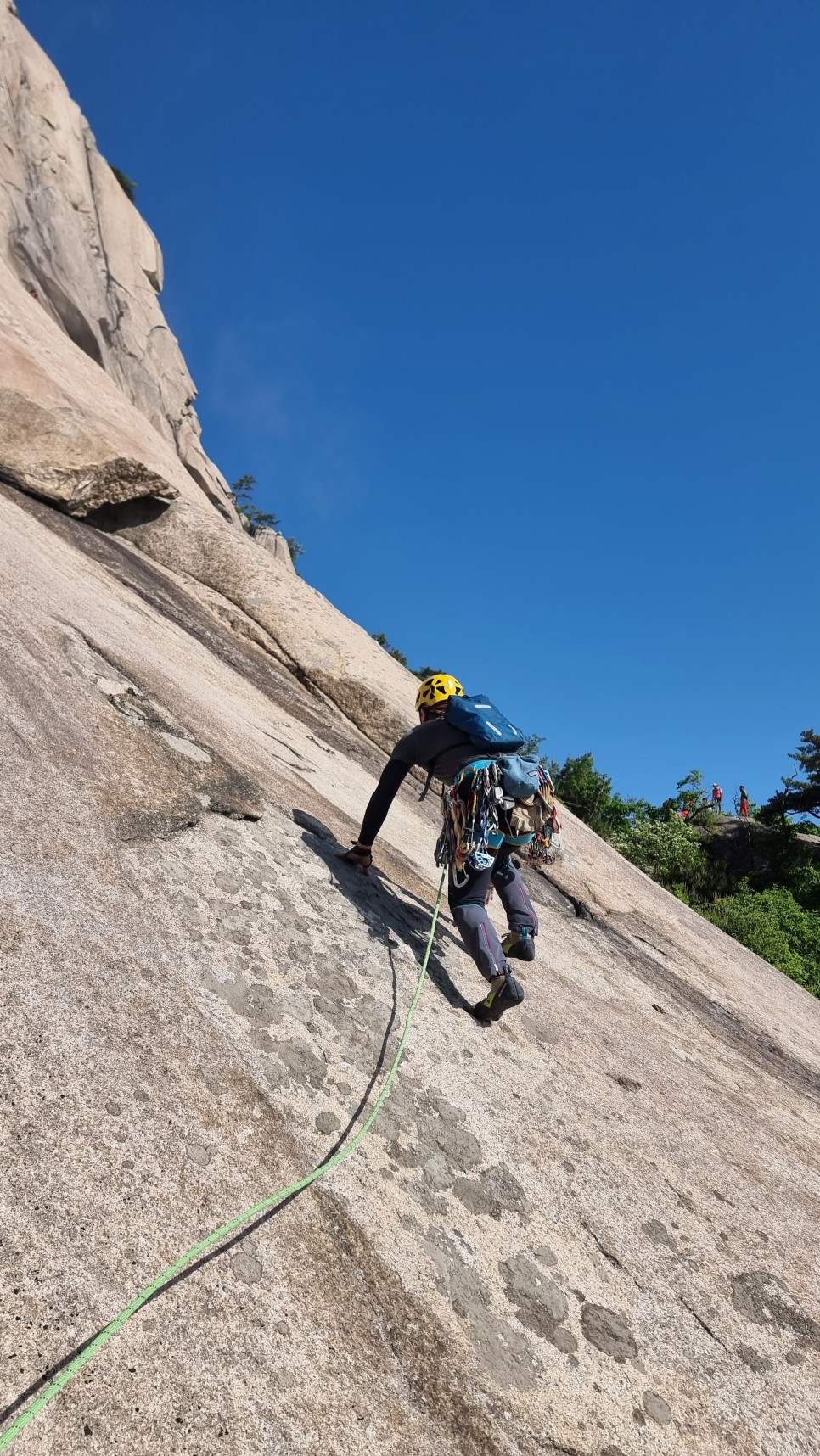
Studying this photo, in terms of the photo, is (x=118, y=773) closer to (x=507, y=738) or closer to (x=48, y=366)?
(x=507, y=738)

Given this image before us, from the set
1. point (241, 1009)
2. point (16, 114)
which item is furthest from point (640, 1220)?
point (16, 114)

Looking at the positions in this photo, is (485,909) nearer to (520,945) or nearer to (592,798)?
(520,945)

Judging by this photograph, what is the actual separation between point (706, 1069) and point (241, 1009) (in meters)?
3.65

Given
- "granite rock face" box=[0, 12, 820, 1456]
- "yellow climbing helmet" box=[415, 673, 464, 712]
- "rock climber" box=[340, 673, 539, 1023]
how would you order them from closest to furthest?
"granite rock face" box=[0, 12, 820, 1456] → "rock climber" box=[340, 673, 539, 1023] → "yellow climbing helmet" box=[415, 673, 464, 712]

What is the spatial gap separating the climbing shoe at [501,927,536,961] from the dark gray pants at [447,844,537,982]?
4 cm

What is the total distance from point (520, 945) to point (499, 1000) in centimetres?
73

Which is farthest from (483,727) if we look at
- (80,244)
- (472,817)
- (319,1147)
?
(80,244)

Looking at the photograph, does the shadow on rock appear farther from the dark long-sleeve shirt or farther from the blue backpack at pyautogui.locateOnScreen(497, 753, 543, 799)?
the blue backpack at pyautogui.locateOnScreen(497, 753, 543, 799)

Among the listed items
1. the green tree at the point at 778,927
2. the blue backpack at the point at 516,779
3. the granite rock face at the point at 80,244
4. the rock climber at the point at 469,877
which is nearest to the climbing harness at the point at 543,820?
the blue backpack at the point at 516,779

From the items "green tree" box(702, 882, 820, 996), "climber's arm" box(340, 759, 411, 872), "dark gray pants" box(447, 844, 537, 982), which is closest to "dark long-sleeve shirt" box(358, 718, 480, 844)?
"climber's arm" box(340, 759, 411, 872)

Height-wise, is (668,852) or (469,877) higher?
(668,852)

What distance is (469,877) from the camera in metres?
4.89

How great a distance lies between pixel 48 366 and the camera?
1274 centimetres

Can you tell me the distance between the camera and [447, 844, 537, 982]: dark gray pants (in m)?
4.46
